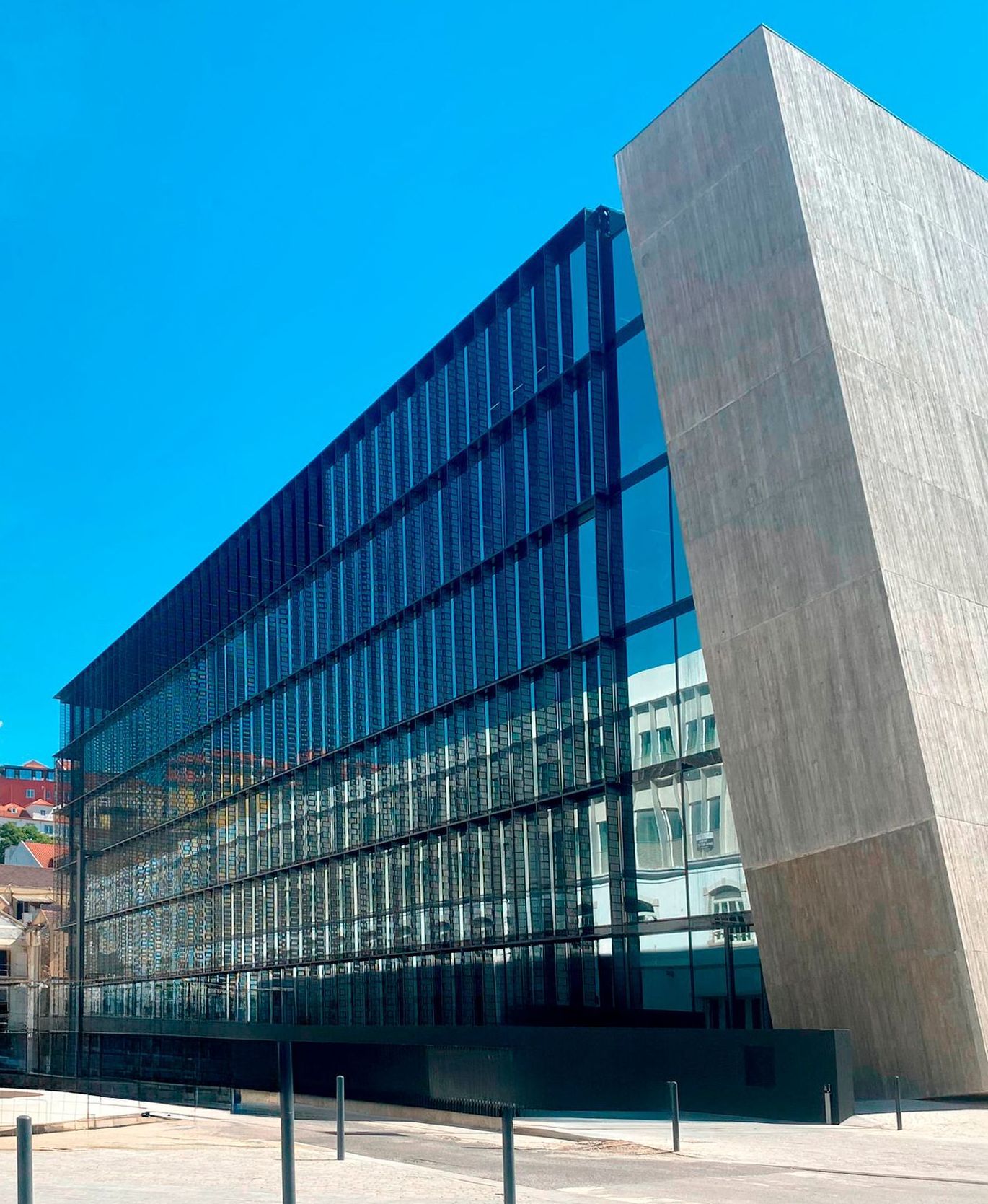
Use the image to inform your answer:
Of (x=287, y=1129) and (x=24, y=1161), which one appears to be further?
(x=287, y=1129)

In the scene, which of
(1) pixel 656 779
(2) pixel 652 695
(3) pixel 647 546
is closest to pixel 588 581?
(3) pixel 647 546

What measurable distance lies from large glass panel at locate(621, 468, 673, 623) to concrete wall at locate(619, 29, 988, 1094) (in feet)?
4.70

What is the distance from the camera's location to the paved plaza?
15.2 metres

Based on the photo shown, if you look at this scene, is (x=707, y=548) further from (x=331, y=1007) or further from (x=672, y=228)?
(x=331, y=1007)

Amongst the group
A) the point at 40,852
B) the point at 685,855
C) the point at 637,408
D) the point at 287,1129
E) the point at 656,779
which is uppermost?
the point at 40,852

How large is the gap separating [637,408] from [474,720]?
31.2 ft

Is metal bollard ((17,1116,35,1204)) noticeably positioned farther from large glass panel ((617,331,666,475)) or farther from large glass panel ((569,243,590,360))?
large glass panel ((569,243,590,360))

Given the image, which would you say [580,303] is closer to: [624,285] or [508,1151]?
[624,285]

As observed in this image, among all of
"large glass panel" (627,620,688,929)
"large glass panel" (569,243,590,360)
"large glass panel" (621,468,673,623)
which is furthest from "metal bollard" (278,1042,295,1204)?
"large glass panel" (569,243,590,360)

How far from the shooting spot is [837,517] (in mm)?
26562

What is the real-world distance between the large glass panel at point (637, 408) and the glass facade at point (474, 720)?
0.07 metres

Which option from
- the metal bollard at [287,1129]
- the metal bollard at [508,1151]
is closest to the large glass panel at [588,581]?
the metal bollard at [508,1151]

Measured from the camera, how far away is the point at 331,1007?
4247 centimetres

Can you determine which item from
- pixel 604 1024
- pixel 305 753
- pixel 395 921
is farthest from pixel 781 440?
pixel 305 753
